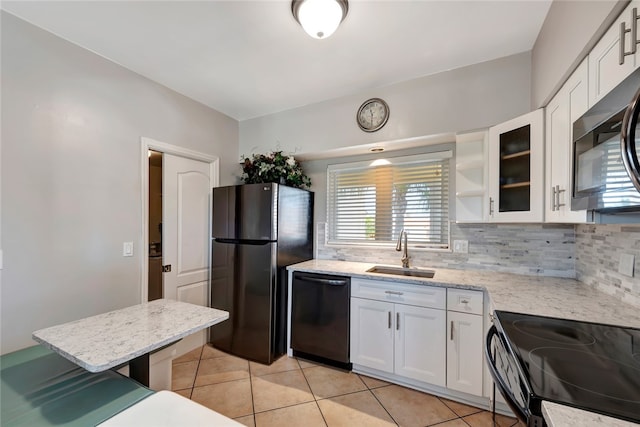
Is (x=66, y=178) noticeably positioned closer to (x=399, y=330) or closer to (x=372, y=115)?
(x=372, y=115)

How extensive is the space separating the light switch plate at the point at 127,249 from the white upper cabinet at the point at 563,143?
293 centimetres

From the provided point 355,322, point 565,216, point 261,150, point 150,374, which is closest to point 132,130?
point 261,150

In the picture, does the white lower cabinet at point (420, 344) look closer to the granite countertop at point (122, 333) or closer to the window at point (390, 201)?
the window at point (390, 201)

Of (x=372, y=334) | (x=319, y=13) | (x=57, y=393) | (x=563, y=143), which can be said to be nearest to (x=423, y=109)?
(x=563, y=143)

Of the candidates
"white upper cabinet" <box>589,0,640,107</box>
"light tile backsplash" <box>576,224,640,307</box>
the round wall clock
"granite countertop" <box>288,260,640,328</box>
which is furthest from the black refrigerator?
"light tile backsplash" <box>576,224,640,307</box>

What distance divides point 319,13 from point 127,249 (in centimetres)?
223

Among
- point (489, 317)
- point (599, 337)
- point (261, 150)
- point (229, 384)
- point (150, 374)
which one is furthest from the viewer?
point (261, 150)

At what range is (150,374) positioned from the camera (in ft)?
4.78

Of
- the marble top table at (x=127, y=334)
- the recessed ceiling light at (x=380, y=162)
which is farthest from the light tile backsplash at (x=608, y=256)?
the marble top table at (x=127, y=334)

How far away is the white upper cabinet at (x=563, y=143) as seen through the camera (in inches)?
47.4

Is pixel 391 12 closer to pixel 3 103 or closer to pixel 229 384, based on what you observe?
pixel 3 103

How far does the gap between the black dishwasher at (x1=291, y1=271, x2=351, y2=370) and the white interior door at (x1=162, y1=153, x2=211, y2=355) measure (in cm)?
109

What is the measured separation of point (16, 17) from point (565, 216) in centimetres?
337

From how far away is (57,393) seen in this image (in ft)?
3.84
